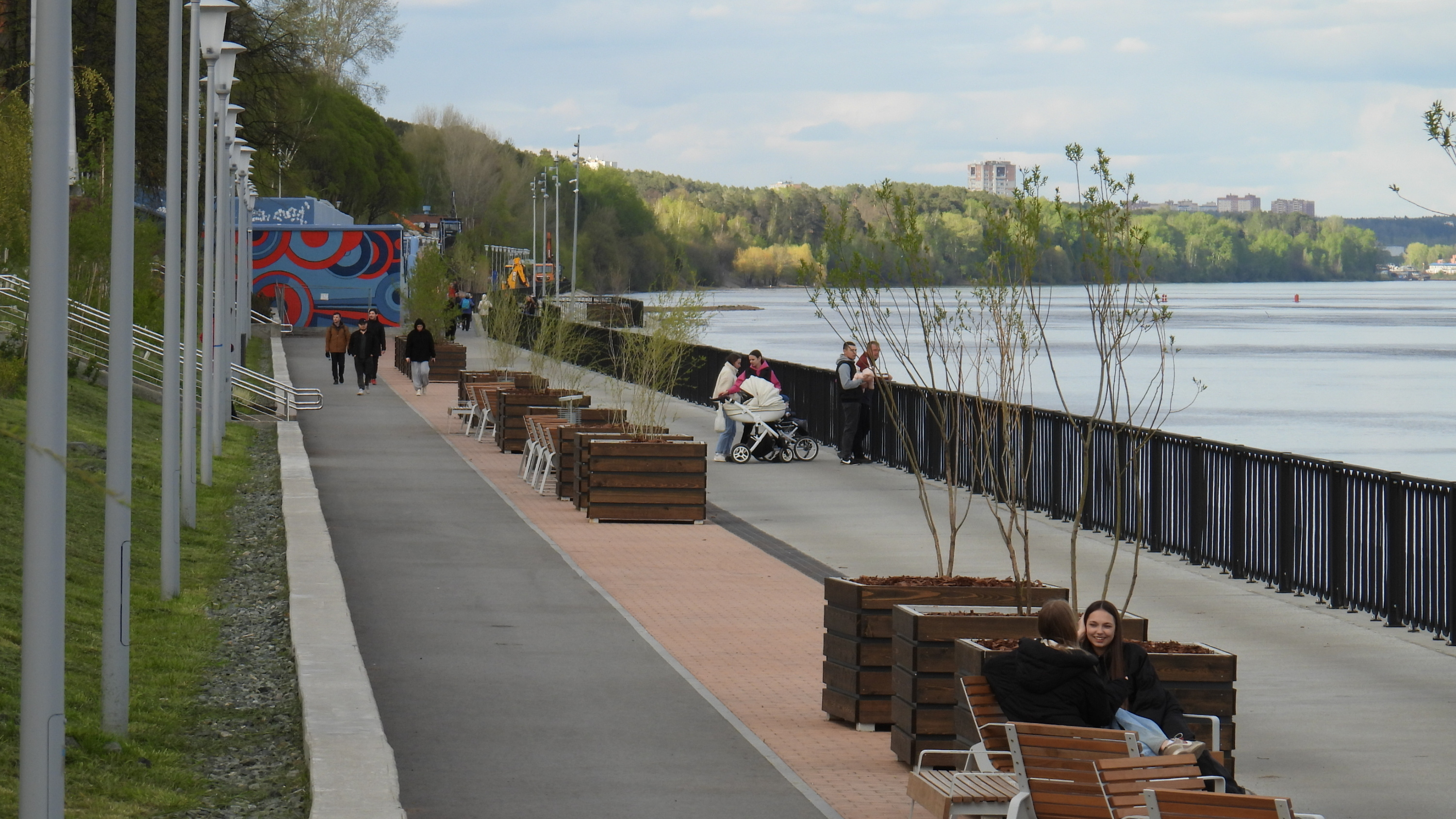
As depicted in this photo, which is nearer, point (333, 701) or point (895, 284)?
point (333, 701)

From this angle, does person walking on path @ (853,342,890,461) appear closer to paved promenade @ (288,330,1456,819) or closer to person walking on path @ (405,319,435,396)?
paved promenade @ (288,330,1456,819)

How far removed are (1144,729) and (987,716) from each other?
1.85 feet

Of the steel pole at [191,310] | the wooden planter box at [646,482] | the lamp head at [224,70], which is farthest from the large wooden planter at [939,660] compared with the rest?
the lamp head at [224,70]

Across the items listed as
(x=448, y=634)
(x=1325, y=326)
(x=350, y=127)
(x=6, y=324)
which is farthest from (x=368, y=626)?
(x=1325, y=326)

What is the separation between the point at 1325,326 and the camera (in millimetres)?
113125

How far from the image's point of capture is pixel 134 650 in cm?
A: 994

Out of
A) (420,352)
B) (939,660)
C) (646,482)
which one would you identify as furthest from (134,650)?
(420,352)

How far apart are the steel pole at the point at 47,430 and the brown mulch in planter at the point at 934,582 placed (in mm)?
3854

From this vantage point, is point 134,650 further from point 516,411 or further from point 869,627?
point 516,411

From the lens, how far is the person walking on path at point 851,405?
76.3 ft

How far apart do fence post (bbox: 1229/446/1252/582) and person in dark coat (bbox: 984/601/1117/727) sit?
8094 millimetres

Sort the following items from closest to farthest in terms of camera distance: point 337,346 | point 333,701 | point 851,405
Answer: point 333,701 → point 851,405 → point 337,346

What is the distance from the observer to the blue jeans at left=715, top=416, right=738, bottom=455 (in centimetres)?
2352

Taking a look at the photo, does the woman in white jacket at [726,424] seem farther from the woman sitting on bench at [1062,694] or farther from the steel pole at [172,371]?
the woman sitting on bench at [1062,694]
